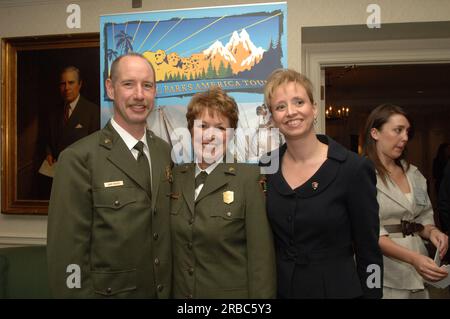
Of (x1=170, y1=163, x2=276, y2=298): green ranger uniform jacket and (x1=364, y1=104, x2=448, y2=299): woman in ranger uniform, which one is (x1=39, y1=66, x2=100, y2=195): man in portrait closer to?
(x1=170, y1=163, x2=276, y2=298): green ranger uniform jacket

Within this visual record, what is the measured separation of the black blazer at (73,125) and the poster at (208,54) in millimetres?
1126

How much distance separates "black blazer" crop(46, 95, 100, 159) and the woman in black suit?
7.33ft

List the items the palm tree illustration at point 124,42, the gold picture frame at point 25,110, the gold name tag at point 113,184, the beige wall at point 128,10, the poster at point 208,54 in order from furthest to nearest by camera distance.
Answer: the gold picture frame at point 25,110
the beige wall at point 128,10
the palm tree illustration at point 124,42
the poster at point 208,54
the gold name tag at point 113,184

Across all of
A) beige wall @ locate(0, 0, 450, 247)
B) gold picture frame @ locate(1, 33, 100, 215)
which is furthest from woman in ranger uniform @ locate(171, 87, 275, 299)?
gold picture frame @ locate(1, 33, 100, 215)

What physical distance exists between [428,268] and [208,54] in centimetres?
179

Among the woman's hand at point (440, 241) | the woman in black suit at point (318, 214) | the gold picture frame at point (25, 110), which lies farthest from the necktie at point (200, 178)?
the gold picture frame at point (25, 110)

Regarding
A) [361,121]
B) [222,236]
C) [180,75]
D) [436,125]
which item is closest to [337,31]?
[180,75]

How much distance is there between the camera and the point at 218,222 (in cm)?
171

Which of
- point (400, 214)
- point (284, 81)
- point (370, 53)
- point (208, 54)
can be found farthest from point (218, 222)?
point (370, 53)

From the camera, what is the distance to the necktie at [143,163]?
71.4 inches

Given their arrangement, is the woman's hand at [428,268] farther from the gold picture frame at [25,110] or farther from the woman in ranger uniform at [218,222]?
the gold picture frame at [25,110]

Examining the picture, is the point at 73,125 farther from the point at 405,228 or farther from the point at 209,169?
the point at 405,228

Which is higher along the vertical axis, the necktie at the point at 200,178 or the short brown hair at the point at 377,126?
the short brown hair at the point at 377,126
